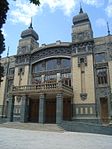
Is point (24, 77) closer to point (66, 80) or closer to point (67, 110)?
point (66, 80)

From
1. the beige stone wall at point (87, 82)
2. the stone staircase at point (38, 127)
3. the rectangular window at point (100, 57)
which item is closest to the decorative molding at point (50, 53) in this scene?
the beige stone wall at point (87, 82)

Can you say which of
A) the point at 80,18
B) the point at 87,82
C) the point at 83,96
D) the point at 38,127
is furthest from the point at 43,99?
the point at 80,18

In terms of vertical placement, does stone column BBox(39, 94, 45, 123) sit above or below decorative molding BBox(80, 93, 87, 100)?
below

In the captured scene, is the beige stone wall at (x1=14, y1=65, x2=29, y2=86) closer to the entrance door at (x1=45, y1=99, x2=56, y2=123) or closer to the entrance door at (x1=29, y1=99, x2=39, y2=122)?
the entrance door at (x1=29, y1=99, x2=39, y2=122)

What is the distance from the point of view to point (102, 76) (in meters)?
23.8

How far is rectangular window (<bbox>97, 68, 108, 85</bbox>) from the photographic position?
927 inches

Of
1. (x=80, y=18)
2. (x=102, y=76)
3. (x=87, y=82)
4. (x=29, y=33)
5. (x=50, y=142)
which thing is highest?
(x=80, y=18)

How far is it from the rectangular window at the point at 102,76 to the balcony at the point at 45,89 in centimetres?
380

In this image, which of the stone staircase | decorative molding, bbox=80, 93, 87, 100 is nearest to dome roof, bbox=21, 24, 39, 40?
decorative molding, bbox=80, 93, 87, 100

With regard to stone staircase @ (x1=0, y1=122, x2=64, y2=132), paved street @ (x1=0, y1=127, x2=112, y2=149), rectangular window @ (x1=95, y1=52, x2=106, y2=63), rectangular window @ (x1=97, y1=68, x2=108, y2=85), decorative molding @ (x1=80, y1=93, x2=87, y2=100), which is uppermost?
rectangular window @ (x1=95, y1=52, x2=106, y2=63)

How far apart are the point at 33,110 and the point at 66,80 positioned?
6517 millimetres

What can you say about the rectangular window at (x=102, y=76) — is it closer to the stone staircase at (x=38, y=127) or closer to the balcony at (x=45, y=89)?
the balcony at (x=45, y=89)

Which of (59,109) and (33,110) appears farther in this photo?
(33,110)

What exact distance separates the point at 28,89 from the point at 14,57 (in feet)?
32.5
